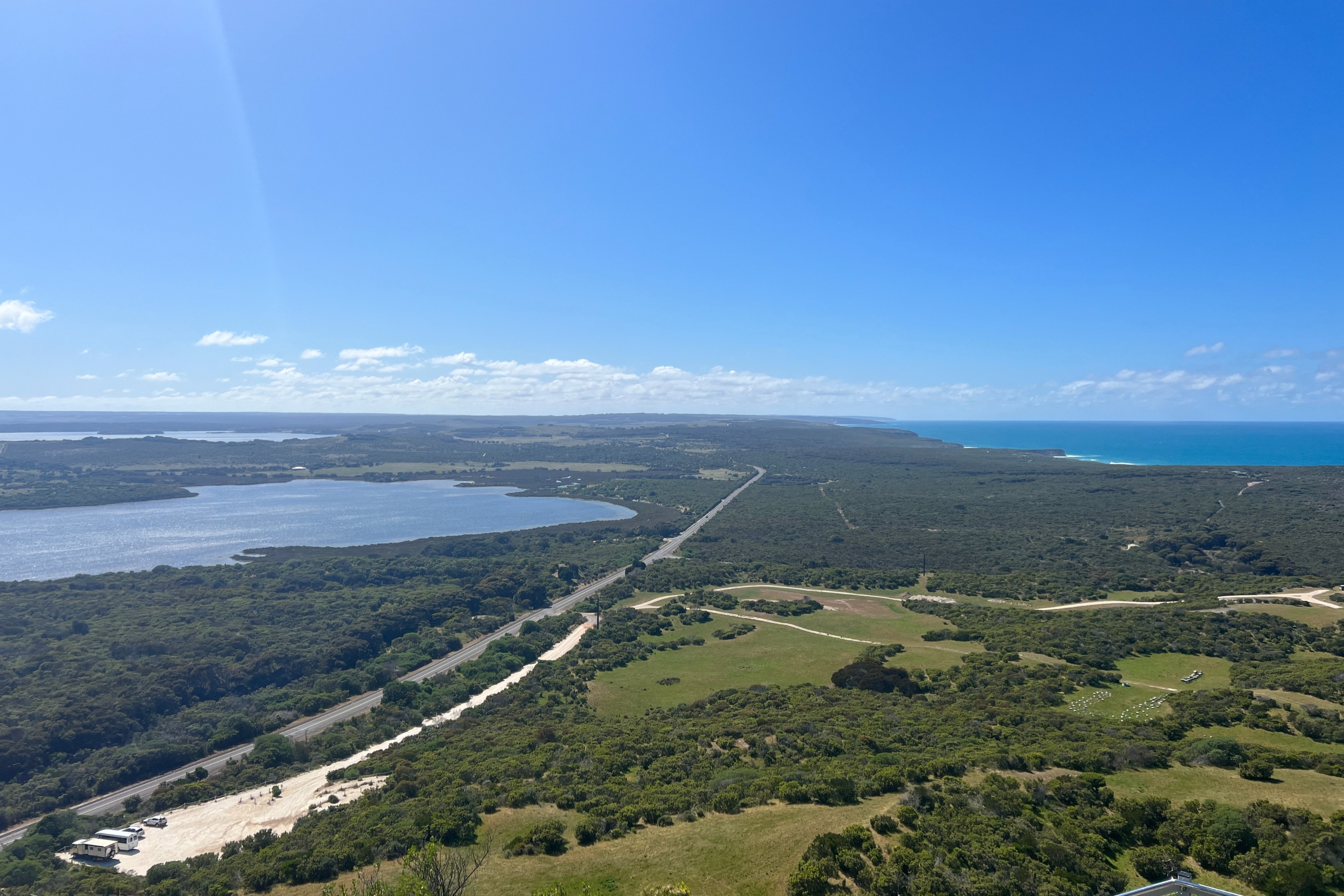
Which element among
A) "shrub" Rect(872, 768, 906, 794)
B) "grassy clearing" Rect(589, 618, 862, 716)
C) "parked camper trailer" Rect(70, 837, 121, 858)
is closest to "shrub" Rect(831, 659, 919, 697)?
"grassy clearing" Rect(589, 618, 862, 716)

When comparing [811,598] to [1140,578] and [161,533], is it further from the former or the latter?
[161,533]

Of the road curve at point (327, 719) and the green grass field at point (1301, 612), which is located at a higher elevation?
the green grass field at point (1301, 612)

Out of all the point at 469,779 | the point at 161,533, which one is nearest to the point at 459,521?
the point at 161,533

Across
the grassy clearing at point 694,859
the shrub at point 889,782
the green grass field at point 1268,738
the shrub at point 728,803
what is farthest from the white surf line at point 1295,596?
the shrub at point 728,803

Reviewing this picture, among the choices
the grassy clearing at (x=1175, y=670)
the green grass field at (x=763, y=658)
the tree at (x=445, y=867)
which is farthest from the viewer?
the green grass field at (x=763, y=658)

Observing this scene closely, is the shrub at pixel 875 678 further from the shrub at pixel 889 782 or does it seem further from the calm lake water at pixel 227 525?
the calm lake water at pixel 227 525

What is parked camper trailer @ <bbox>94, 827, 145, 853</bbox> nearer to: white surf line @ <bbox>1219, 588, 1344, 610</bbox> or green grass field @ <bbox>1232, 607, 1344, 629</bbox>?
green grass field @ <bbox>1232, 607, 1344, 629</bbox>
